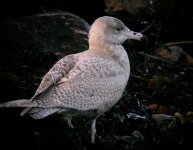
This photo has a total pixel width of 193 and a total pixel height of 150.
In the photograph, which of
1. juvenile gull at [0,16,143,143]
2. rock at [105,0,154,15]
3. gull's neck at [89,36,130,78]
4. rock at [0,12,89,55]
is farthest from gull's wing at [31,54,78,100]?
rock at [105,0,154,15]

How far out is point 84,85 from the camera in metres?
6.77

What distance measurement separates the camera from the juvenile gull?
6.59 meters

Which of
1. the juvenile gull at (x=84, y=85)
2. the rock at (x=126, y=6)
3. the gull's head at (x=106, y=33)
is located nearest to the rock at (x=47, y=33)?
the rock at (x=126, y=6)

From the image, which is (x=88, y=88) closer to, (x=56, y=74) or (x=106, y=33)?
(x=56, y=74)

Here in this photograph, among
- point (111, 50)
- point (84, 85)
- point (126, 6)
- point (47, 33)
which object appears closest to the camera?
point (84, 85)

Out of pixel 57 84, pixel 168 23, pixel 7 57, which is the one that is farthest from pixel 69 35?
pixel 57 84

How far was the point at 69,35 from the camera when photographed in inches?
390

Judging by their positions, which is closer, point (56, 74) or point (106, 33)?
point (56, 74)

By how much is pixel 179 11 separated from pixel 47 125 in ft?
15.7

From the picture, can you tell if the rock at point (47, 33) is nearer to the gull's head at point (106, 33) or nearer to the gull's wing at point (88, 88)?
the gull's head at point (106, 33)

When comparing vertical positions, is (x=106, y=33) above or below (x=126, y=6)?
above

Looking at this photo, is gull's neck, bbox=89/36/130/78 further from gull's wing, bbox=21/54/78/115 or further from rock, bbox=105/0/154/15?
rock, bbox=105/0/154/15

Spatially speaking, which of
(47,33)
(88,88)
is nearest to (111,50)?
(88,88)

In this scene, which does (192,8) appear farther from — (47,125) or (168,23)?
(47,125)
